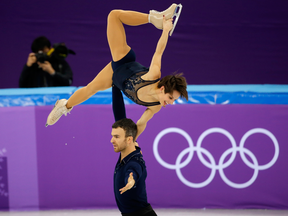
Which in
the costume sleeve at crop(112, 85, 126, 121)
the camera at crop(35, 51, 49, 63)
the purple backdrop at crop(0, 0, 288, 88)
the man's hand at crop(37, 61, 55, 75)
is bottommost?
the costume sleeve at crop(112, 85, 126, 121)

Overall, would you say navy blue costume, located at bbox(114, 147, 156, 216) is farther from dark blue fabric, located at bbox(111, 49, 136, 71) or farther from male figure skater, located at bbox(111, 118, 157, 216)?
dark blue fabric, located at bbox(111, 49, 136, 71)

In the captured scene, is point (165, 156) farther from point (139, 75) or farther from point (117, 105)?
point (139, 75)

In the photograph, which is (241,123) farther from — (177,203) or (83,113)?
(83,113)

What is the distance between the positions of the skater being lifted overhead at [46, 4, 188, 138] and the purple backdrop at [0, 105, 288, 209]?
1330mm

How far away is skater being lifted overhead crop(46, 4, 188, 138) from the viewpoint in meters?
2.88

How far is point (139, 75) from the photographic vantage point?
298 cm

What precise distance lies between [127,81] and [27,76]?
2.62 metres

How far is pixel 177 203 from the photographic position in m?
4.63

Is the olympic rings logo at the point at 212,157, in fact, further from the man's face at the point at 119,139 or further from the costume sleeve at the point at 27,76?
the costume sleeve at the point at 27,76

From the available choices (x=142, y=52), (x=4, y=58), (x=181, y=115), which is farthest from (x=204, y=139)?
(x=4, y=58)

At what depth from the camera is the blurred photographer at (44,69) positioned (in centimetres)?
505

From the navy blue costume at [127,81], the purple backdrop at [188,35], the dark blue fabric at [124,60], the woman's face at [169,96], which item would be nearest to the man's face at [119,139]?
the navy blue costume at [127,81]

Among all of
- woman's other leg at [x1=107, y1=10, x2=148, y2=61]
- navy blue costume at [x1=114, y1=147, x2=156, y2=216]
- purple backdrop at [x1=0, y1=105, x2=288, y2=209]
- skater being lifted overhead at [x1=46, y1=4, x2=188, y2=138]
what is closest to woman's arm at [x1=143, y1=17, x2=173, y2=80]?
skater being lifted overhead at [x1=46, y1=4, x2=188, y2=138]

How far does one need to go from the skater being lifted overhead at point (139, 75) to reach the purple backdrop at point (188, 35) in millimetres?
3685
